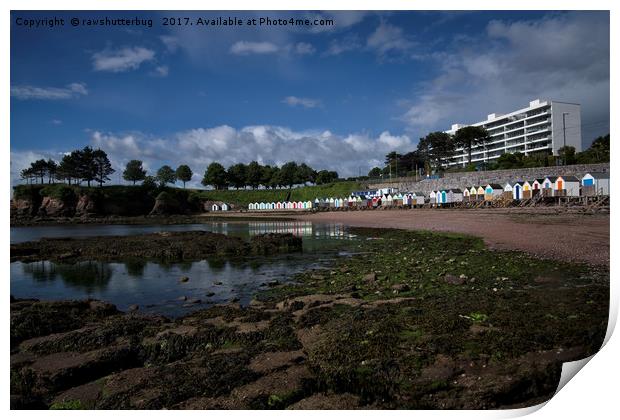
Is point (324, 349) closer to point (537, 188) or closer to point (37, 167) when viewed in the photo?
point (37, 167)

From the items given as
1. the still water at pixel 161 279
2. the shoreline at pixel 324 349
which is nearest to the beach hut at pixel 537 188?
the still water at pixel 161 279

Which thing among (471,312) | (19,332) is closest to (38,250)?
(19,332)

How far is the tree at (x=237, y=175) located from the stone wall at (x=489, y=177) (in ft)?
125

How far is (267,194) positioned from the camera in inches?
3314

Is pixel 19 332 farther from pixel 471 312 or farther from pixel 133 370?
pixel 471 312

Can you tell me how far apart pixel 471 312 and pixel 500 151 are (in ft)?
326

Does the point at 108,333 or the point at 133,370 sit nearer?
the point at 133,370

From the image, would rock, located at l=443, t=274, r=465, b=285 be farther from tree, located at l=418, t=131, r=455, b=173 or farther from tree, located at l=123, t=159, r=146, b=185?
tree, located at l=418, t=131, r=455, b=173

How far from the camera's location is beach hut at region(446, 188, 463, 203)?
146 ft

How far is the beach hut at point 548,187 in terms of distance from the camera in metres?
31.5

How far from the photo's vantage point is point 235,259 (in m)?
14.4

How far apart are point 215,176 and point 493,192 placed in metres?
61.0

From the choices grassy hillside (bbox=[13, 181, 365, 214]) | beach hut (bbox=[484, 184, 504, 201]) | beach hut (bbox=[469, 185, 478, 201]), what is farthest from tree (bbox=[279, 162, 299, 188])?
beach hut (bbox=[484, 184, 504, 201])
